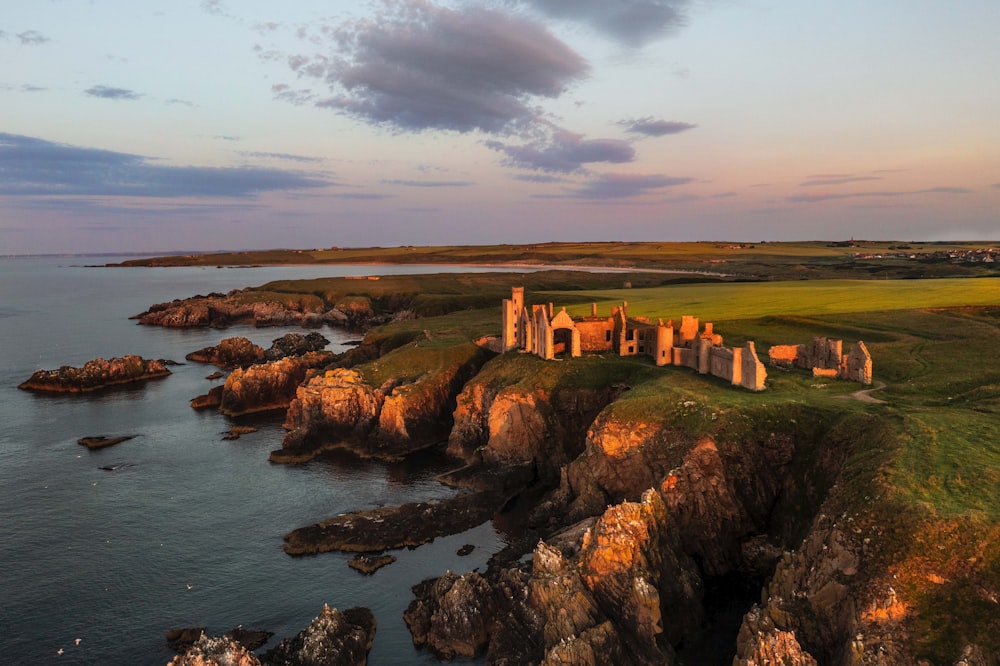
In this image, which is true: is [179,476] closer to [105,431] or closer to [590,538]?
[105,431]

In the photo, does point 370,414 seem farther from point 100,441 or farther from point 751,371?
point 751,371

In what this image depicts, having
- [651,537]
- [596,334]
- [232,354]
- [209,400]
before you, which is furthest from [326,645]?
[232,354]

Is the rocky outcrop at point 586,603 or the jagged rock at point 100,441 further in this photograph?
the jagged rock at point 100,441

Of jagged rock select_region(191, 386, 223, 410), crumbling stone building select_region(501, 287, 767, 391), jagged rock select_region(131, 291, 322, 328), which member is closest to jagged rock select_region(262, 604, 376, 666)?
crumbling stone building select_region(501, 287, 767, 391)

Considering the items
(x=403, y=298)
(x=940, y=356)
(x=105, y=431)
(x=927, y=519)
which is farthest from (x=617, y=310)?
(x=403, y=298)

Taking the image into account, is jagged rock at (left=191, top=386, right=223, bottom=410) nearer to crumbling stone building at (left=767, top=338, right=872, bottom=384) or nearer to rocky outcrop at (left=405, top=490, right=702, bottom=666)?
rocky outcrop at (left=405, top=490, right=702, bottom=666)

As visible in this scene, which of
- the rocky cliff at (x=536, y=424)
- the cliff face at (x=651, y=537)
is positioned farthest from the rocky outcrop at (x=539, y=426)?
the cliff face at (x=651, y=537)

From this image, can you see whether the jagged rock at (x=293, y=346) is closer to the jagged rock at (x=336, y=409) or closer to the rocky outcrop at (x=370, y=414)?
the rocky outcrop at (x=370, y=414)
